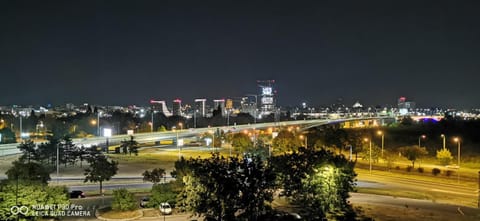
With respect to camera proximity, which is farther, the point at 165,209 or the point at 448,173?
the point at 448,173

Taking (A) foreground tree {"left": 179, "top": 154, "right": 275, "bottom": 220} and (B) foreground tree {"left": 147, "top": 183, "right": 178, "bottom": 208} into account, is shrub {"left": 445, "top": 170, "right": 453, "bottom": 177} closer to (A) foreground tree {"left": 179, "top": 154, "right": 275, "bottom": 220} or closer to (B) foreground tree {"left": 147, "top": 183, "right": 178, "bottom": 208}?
(B) foreground tree {"left": 147, "top": 183, "right": 178, "bottom": 208}

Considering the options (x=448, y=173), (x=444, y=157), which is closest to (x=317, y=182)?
(x=448, y=173)

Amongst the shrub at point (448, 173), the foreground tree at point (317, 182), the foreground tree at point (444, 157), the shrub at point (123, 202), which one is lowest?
the shrub at point (448, 173)

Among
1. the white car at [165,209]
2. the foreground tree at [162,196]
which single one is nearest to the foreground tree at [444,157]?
the foreground tree at [162,196]

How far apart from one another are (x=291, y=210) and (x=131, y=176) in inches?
900

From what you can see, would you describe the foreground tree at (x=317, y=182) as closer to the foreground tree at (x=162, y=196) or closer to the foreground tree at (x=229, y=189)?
the foreground tree at (x=229, y=189)

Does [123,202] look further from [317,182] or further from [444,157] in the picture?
[444,157]

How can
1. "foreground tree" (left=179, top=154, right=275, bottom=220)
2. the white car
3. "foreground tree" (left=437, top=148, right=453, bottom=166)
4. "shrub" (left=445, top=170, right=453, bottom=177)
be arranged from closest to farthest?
1. "foreground tree" (left=179, top=154, right=275, bottom=220)
2. the white car
3. "shrub" (left=445, top=170, right=453, bottom=177)
4. "foreground tree" (left=437, top=148, right=453, bottom=166)

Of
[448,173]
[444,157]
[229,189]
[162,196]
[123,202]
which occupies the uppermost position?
[229,189]

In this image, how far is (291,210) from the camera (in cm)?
2588

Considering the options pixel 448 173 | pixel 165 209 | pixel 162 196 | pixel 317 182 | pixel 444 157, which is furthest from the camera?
pixel 444 157

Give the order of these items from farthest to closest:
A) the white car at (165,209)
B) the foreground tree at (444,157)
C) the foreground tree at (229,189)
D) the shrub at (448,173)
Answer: the foreground tree at (444,157) < the shrub at (448,173) < the white car at (165,209) < the foreground tree at (229,189)

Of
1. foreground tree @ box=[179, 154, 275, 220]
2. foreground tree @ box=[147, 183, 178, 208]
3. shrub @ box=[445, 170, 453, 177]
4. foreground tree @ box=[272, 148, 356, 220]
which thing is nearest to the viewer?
foreground tree @ box=[179, 154, 275, 220]

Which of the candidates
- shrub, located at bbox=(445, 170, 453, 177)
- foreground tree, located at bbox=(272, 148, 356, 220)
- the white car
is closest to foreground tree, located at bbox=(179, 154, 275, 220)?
foreground tree, located at bbox=(272, 148, 356, 220)
